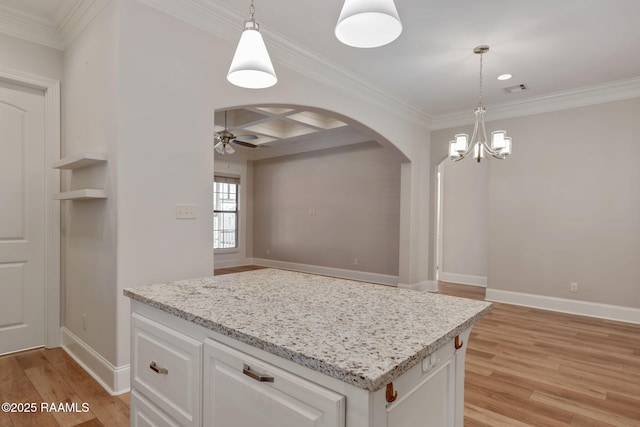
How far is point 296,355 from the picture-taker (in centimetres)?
86

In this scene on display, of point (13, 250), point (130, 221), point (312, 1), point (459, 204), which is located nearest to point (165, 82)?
point (130, 221)

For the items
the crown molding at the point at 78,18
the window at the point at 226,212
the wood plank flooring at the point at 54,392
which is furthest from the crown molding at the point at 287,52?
the window at the point at 226,212

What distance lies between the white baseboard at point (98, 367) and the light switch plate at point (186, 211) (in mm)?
1113

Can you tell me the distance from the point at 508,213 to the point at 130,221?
4940 mm

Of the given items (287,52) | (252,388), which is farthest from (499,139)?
(252,388)

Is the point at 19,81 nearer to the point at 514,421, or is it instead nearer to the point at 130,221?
the point at 130,221

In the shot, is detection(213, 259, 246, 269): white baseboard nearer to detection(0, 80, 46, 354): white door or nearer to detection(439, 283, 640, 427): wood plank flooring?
detection(0, 80, 46, 354): white door

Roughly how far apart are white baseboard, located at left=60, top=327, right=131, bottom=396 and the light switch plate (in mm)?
1113

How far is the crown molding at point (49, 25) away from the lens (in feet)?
8.75

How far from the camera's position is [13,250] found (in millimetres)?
2947

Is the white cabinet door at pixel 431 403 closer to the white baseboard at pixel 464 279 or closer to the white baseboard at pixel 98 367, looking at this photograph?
the white baseboard at pixel 98 367

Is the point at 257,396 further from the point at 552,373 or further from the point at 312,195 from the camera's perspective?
the point at 312,195

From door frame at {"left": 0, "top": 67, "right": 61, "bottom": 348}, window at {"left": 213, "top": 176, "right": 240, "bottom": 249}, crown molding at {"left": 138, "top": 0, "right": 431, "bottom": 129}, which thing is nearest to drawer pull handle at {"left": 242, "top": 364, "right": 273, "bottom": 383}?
crown molding at {"left": 138, "top": 0, "right": 431, "bottom": 129}

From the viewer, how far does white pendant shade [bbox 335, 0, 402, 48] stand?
1.21 m
